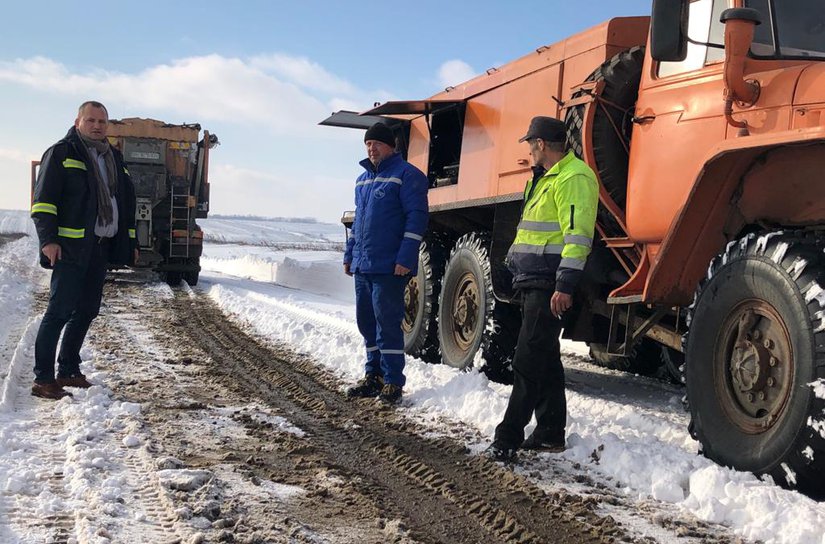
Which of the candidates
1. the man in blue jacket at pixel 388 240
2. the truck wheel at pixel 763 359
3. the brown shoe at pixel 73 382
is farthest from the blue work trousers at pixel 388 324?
the truck wheel at pixel 763 359

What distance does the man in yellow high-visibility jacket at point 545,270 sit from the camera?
12.6 feet

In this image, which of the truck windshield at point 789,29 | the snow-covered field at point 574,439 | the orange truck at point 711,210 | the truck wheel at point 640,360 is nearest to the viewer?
the snow-covered field at point 574,439

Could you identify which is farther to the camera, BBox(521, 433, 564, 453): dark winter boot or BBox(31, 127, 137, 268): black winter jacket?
BBox(31, 127, 137, 268): black winter jacket

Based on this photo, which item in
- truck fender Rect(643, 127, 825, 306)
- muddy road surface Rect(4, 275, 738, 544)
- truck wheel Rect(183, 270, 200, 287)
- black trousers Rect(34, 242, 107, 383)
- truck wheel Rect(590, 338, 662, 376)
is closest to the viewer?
muddy road surface Rect(4, 275, 738, 544)

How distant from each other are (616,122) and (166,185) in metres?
12.6

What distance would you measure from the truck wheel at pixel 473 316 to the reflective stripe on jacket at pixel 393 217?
93 centimetres

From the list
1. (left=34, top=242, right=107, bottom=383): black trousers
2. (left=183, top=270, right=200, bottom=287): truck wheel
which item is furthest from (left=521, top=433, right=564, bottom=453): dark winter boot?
(left=183, top=270, right=200, bottom=287): truck wheel

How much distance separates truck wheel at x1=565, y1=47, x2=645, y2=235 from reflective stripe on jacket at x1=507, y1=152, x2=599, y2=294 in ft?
2.60

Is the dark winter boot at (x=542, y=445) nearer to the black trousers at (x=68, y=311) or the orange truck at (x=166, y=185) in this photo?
the black trousers at (x=68, y=311)

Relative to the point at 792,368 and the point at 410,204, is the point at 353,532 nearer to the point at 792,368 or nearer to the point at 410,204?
the point at 792,368

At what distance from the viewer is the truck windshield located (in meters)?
3.76

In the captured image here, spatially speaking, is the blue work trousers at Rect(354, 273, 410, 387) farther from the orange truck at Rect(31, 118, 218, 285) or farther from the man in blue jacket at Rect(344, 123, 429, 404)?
the orange truck at Rect(31, 118, 218, 285)

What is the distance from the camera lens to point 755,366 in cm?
341

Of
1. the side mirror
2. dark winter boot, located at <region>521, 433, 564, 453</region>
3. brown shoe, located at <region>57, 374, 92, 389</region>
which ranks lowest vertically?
brown shoe, located at <region>57, 374, 92, 389</region>
